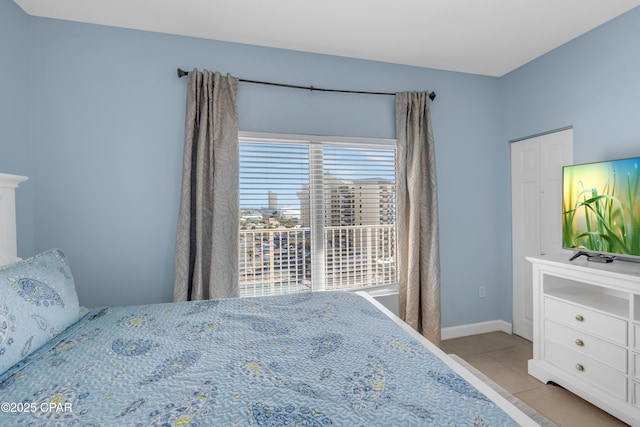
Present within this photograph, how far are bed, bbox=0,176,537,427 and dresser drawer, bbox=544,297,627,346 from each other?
1.43m

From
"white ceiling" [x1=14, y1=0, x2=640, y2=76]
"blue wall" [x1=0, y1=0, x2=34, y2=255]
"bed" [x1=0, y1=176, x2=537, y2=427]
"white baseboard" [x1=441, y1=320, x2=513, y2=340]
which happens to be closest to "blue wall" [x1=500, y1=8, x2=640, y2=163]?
"white ceiling" [x1=14, y1=0, x2=640, y2=76]

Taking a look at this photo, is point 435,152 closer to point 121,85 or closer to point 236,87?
point 236,87

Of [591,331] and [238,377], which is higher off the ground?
[238,377]

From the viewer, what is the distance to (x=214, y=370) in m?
1.02

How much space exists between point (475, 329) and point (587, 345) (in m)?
1.24

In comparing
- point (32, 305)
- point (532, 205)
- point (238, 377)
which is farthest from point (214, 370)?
point (532, 205)

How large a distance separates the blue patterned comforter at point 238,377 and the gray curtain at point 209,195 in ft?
2.67

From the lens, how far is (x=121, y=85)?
2250 mm

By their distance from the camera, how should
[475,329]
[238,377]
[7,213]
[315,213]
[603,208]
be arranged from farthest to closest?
→ [475,329] → [315,213] → [603,208] → [7,213] → [238,377]

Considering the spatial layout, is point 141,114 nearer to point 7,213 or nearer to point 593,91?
point 7,213

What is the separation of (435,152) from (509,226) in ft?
3.73

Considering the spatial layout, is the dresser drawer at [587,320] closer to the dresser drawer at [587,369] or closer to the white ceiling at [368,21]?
the dresser drawer at [587,369]

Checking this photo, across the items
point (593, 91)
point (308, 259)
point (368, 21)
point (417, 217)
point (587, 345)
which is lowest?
point (587, 345)

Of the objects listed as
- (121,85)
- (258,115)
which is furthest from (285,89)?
(121,85)
